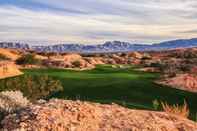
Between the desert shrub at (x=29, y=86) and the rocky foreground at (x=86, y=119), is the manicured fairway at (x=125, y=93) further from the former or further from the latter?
the rocky foreground at (x=86, y=119)

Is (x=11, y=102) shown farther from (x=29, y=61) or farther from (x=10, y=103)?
(x=29, y=61)

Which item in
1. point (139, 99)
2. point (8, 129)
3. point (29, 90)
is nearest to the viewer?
point (8, 129)

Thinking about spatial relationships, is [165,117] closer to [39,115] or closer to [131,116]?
[131,116]

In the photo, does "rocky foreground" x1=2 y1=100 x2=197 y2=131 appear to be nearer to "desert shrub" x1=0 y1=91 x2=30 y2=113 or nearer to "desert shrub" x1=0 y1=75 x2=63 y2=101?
"desert shrub" x1=0 y1=91 x2=30 y2=113

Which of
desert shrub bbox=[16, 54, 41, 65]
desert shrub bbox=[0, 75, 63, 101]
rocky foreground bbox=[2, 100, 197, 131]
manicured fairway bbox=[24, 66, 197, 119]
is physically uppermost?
rocky foreground bbox=[2, 100, 197, 131]

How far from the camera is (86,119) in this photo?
8.73 m

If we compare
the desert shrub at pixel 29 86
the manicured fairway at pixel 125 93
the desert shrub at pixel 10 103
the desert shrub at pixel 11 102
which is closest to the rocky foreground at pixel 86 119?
the desert shrub at pixel 10 103

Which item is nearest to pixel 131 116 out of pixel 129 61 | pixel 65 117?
pixel 65 117

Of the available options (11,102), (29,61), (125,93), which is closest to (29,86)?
(11,102)

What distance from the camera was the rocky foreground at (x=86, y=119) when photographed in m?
8.26

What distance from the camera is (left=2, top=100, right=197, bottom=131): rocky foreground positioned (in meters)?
8.26

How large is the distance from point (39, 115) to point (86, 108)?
1.01 meters

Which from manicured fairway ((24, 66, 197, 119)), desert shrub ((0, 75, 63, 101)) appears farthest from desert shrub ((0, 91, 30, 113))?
manicured fairway ((24, 66, 197, 119))

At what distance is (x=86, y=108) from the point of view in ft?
30.0
